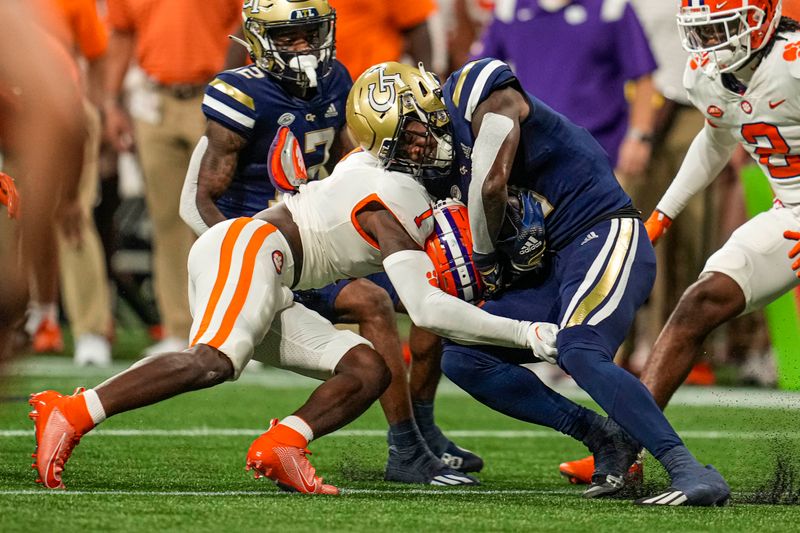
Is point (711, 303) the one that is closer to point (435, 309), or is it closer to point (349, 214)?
point (435, 309)

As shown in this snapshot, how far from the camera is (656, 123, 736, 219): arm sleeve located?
5320 mm

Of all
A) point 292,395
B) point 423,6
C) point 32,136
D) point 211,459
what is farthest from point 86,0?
point 32,136

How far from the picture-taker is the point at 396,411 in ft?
16.8

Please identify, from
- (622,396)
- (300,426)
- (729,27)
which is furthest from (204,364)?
(729,27)

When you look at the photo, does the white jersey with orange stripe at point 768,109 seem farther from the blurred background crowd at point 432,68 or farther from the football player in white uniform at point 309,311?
the blurred background crowd at point 432,68

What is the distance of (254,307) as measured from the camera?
4.67 meters

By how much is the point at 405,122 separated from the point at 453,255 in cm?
45

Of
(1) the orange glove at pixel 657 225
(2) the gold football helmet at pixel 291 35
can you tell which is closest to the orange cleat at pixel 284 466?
(1) the orange glove at pixel 657 225

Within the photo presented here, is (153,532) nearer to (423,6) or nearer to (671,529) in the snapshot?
(671,529)

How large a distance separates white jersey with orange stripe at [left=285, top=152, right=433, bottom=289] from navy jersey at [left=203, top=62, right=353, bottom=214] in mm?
753

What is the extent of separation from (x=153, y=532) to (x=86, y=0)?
17.1 ft

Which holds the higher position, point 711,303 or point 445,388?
point 711,303

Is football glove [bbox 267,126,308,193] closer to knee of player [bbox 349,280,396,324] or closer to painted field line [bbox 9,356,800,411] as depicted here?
knee of player [bbox 349,280,396,324]

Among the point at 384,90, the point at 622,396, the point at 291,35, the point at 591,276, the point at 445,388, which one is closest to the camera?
the point at 622,396
